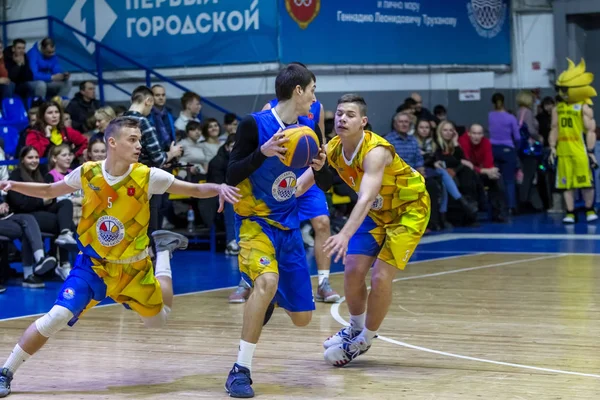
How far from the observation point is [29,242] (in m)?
9.77

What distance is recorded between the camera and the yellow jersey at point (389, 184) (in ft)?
19.9

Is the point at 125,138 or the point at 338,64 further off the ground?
the point at 338,64

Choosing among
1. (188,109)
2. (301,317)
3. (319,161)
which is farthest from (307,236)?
(319,161)

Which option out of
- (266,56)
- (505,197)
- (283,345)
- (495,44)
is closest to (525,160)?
(505,197)

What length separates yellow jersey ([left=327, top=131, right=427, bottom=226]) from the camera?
605cm

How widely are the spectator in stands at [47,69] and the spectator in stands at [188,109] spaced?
1.81 m

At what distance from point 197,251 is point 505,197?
552 centimetres

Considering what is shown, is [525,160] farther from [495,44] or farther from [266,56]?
[266,56]

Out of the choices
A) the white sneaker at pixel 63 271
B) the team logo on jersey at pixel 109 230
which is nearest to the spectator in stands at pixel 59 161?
the white sneaker at pixel 63 271

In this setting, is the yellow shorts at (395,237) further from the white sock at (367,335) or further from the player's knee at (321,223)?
the player's knee at (321,223)

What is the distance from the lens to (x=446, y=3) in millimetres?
18250

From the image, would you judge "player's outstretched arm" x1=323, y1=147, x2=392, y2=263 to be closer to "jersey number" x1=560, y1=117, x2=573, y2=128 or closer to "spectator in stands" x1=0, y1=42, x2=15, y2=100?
"spectator in stands" x1=0, y1=42, x2=15, y2=100

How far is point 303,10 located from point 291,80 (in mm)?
9722

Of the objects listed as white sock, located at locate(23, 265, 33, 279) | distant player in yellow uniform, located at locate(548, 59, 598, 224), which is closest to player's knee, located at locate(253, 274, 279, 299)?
white sock, located at locate(23, 265, 33, 279)
